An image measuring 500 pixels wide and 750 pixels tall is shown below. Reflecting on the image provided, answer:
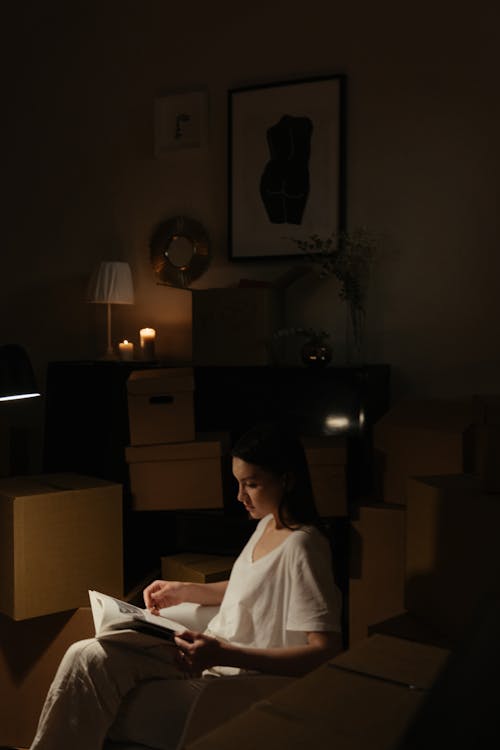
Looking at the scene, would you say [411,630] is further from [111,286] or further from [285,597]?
[111,286]

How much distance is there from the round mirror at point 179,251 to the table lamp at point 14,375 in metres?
1.70

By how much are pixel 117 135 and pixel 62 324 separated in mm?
925

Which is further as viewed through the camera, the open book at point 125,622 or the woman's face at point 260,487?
the woman's face at point 260,487

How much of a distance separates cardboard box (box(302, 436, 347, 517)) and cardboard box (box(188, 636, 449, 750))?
1304 millimetres

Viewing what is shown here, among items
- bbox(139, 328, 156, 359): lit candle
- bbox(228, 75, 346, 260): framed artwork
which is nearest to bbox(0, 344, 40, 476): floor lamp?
bbox(139, 328, 156, 359): lit candle

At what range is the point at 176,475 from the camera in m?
3.05

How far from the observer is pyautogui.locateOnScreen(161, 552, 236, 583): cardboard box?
2.94m

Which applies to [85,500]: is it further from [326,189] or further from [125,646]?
[326,189]

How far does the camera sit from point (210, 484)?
3035 millimetres

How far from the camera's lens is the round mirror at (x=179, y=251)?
12.5 ft

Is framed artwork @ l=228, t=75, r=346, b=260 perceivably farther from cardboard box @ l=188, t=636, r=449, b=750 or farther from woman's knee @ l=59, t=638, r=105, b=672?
cardboard box @ l=188, t=636, r=449, b=750

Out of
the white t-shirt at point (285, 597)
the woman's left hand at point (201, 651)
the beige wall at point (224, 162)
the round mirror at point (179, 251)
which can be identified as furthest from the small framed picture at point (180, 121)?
the woman's left hand at point (201, 651)

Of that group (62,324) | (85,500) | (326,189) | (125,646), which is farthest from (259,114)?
(125,646)

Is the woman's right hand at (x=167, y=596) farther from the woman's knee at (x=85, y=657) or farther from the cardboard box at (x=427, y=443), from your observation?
the cardboard box at (x=427, y=443)
